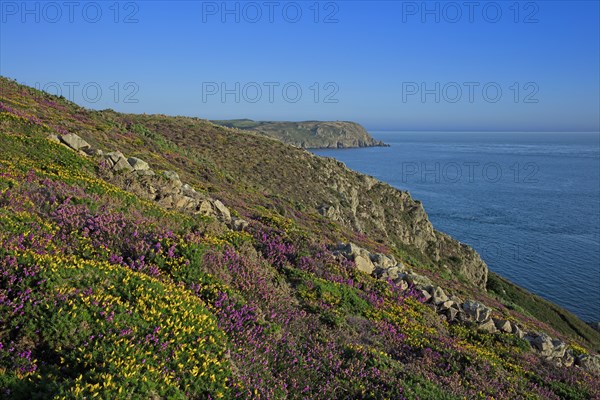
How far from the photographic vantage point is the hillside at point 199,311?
21.0 ft

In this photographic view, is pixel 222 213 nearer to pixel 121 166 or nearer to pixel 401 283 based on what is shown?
pixel 121 166

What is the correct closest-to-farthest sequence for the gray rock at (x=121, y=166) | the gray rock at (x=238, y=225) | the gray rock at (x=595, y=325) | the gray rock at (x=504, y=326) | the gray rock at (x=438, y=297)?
1. the gray rock at (x=238, y=225)
2. the gray rock at (x=504, y=326)
3. the gray rock at (x=438, y=297)
4. the gray rock at (x=121, y=166)
5. the gray rock at (x=595, y=325)

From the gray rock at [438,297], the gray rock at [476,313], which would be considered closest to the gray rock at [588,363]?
the gray rock at [476,313]

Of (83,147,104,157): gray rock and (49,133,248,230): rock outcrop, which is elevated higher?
(83,147,104,157): gray rock

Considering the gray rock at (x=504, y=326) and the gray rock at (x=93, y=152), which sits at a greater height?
the gray rock at (x=93, y=152)

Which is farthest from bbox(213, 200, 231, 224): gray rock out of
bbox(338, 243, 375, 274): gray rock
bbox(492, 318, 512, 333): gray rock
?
bbox(492, 318, 512, 333): gray rock

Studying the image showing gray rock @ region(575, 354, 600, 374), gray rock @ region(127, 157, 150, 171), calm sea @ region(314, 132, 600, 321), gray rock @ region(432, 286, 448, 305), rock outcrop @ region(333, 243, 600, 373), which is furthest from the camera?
calm sea @ region(314, 132, 600, 321)

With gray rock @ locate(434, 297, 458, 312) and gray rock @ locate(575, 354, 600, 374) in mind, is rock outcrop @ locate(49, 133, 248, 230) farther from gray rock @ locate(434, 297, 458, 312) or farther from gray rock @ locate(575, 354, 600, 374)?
gray rock @ locate(575, 354, 600, 374)

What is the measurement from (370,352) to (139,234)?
6.80m

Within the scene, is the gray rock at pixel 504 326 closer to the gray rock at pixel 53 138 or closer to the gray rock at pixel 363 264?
the gray rock at pixel 363 264

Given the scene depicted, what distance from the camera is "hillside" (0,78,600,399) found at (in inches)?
251

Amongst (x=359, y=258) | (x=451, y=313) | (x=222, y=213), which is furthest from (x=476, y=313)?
(x=222, y=213)

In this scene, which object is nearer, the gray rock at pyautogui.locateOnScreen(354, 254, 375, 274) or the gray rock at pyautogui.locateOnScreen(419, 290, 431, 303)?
the gray rock at pyautogui.locateOnScreen(419, 290, 431, 303)

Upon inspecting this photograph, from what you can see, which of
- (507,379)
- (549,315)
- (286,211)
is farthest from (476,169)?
(507,379)
